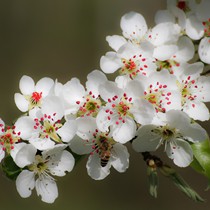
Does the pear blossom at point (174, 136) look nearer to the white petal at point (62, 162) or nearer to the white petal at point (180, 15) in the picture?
the white petal at point (62, 162)

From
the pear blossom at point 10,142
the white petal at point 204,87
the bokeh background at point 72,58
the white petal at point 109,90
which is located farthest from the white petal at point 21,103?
the bokeh background at point 72,58

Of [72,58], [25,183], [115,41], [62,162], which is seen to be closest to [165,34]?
[115,41]

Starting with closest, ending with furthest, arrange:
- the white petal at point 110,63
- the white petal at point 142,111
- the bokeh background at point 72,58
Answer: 1. the white petal at point 142,111
2. the white petal at point 110,63
3. the bokeh background at point 72,58

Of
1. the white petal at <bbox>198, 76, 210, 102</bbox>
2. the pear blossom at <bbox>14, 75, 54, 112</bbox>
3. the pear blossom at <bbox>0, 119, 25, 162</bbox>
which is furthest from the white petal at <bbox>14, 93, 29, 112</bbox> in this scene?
the white petal at <bbox>198, 76, 210, 102</bbox>

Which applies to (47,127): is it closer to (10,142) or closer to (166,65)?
(10,142)

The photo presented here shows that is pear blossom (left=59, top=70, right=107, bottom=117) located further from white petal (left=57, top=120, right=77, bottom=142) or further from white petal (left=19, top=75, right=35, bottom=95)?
white petal (left=19, top=75, right=35, bottom=95)

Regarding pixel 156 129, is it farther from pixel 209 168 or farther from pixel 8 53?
pixel 8 53

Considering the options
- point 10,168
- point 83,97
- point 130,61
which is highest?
point 130,61
